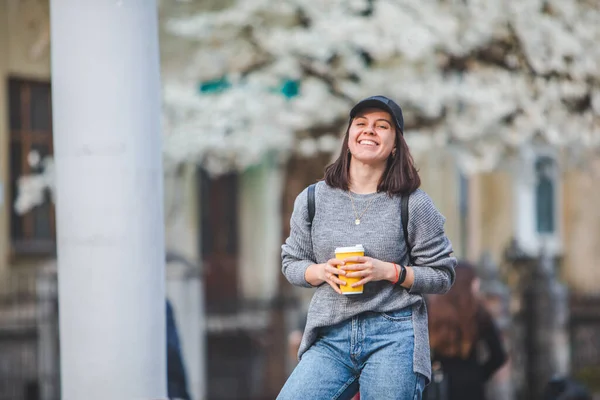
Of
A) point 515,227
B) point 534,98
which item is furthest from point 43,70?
point 515,227

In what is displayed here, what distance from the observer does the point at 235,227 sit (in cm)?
1677

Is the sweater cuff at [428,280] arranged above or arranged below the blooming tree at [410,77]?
below

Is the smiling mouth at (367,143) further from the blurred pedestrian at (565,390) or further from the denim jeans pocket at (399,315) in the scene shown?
the blurred pedestrian at (565,390)

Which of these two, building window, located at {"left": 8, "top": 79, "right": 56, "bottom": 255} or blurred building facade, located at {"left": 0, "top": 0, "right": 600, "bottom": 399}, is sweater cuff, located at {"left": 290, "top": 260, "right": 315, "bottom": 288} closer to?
blurred building facade, located at {"left": 0, "top": 0, "right": 600, "bottom": 399}

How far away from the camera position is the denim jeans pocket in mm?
3066

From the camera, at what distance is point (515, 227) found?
738 inches

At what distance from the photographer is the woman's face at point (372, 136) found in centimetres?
314

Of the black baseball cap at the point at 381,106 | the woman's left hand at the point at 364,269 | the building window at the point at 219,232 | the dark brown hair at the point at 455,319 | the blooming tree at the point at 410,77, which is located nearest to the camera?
the woman's left hand at the point at 364,269

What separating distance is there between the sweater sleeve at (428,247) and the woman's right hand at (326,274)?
27 centimetres

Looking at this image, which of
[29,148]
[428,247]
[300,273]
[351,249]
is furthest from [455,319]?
[29,148]

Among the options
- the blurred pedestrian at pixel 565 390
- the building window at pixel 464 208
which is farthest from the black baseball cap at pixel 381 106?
the building window at pixel 464 208

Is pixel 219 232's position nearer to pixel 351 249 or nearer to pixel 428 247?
pixel 428 247

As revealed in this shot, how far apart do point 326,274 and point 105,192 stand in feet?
3.38

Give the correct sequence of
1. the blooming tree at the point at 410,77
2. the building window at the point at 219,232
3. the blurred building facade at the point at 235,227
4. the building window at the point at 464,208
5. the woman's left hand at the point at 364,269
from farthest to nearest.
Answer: the building window at the point at 464,208 < the building window at the point at 219,232 < the blurred building facade at the point at 235,227 < the blooming tree at the point at 410,77 < the woman's left hand at the point at 364,269
